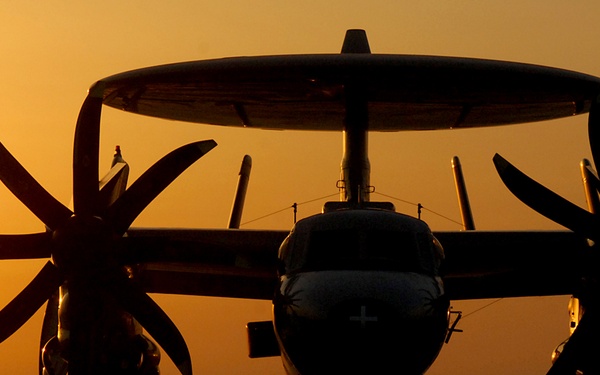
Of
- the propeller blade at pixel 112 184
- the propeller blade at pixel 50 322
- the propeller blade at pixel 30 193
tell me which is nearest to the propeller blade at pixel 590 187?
the propeller blade at pixel 112 184

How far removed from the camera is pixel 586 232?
80.3 feet

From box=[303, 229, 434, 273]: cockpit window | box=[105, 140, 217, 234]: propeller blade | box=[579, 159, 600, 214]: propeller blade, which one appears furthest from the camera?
box=[579, 159, 600, 214]: propeller blade

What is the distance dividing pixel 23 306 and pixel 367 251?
8469mm

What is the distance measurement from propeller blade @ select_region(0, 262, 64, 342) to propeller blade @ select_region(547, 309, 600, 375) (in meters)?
10.7

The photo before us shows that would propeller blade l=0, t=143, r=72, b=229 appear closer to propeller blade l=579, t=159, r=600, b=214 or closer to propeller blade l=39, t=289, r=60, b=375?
propeller blade l=39, t=289, r=60, b=375

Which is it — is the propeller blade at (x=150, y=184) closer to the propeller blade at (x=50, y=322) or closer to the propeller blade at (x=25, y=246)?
the propeller blade at (x=25, y=246)

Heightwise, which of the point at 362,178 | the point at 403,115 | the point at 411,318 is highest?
the point at 403,115

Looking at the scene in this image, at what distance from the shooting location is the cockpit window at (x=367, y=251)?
20750 mm

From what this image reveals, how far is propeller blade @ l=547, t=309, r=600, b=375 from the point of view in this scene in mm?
23844

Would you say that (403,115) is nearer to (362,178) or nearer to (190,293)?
(362,178)

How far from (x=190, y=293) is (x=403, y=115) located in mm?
10595

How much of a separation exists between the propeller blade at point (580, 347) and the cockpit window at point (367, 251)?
4.29 m

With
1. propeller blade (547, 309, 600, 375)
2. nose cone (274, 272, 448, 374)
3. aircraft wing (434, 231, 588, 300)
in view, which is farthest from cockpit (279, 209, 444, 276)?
propeller blade (547, 309, 600, 375)

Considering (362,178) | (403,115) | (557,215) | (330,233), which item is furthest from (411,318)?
(403,115)
